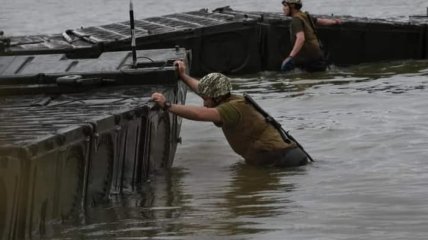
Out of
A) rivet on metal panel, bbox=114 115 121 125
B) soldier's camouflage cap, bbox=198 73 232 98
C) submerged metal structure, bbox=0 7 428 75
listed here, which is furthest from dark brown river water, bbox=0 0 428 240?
submerged metal structure, bbox=0 7 428 75

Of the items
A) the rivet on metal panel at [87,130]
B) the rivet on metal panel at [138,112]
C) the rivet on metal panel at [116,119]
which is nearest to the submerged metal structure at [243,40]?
the rivet on metal panel at [138,112]

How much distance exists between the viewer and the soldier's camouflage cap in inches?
409

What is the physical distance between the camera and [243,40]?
819 inches

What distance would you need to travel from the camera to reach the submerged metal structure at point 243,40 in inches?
789

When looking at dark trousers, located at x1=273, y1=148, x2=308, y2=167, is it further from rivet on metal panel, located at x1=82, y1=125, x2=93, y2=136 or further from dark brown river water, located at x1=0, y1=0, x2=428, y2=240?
rivet on metal panel, located at x1=82, y1=125, x2=93, y2=136

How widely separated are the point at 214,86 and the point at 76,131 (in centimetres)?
277

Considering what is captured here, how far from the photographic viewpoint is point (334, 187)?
10164mm

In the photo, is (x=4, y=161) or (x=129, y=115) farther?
(x=129, y=115)

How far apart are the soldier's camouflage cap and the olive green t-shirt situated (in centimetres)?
13

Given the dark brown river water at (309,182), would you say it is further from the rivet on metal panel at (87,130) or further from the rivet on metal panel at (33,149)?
the rivet on metal panel at (33,149)

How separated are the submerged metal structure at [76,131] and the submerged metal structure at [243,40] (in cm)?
695

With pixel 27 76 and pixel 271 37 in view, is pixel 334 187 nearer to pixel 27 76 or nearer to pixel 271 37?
pixel 27 76

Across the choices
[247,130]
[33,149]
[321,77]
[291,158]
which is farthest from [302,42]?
[33,149]

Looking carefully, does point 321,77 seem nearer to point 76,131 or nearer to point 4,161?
point 76,131
